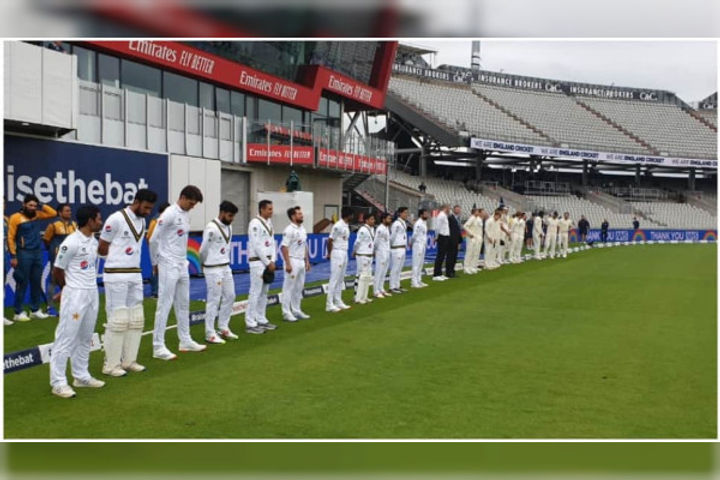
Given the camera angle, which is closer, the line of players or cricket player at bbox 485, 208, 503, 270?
the line of players

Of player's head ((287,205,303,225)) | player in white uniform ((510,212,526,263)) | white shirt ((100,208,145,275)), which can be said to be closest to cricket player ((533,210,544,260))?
player in white uniform ((510,212,526,263))

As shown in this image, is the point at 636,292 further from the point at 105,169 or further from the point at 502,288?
the point at 105,169

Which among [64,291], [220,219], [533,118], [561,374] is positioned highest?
[533,118]

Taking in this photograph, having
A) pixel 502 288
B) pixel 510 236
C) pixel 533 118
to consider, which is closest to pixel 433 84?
pixel 533 118

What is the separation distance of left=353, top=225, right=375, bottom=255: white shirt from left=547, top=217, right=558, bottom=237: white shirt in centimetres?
1427

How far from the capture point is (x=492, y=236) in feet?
68.7

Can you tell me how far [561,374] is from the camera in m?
7.48

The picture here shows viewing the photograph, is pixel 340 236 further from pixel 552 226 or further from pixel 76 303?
pixel 552 226

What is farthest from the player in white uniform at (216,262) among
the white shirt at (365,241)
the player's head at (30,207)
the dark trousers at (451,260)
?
the dark trousers at (451,260)

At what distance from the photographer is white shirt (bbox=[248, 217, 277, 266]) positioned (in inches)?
387

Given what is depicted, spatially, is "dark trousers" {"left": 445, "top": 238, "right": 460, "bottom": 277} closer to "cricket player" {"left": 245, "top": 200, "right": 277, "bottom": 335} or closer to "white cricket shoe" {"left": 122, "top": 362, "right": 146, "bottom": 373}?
"cricket player" {"left": 245, "top": 200, "right": 277, "bottom": 335}

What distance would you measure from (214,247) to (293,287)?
236 centimetres

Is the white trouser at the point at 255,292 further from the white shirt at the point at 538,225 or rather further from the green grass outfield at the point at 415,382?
the white shirt at the point at 538,225
